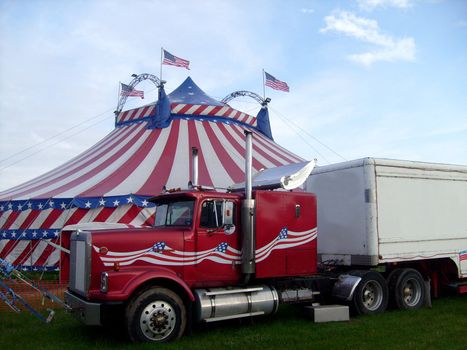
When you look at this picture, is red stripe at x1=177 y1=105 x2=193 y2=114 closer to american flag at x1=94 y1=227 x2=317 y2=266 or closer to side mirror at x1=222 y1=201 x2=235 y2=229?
american flag at x1=94 y1=227 x2=317 y2=266

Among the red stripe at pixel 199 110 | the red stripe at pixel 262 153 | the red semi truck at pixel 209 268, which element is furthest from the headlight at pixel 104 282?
the red stripe at pixel 199 110

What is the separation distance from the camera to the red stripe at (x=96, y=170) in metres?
14.1

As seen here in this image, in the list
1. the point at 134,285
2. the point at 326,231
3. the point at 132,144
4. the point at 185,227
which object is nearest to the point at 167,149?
the point at 132,144

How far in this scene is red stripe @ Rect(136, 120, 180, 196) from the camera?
525 inches

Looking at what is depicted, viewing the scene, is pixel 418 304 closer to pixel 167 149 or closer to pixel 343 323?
pixel 343 323

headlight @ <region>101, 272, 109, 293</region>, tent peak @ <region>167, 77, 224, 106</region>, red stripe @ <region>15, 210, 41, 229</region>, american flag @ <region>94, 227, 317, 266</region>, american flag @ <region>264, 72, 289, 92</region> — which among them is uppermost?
american flag @ <region>264, 72, 289, 92</region>

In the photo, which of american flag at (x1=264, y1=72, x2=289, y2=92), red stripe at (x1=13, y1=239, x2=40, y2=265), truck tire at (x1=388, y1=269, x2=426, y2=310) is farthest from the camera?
american flag at (x1=264, y1=72, x2=289, y2=92)

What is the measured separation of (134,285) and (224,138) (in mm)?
11134

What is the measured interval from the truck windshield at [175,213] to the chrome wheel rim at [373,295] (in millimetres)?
3297

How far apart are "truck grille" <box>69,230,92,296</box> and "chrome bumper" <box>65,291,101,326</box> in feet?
0.50

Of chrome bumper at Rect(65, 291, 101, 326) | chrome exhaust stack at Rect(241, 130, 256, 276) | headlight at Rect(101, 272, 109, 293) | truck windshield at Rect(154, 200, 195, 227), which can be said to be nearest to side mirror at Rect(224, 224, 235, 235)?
chrome exhaust stack at Rect(241, 130, 256, 276)

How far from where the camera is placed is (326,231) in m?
8.93

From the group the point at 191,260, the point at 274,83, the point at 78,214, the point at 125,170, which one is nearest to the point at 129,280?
the point at 191,260

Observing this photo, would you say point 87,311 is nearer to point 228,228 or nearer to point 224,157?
point 228,228
